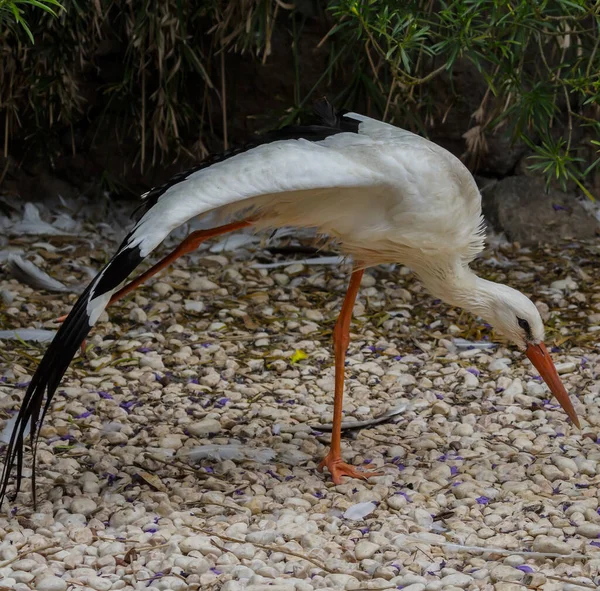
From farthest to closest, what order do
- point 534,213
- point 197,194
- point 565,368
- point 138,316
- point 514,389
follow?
point 534,213, point 138,316, point 565,368, point 514,389, point 197,194

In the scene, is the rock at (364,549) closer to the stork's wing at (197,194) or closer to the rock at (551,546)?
the rock at (551,546)

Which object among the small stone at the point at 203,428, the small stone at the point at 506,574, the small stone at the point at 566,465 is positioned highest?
the small stone at the point at 506,574

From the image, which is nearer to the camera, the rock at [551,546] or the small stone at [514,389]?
the rock at [551,546]

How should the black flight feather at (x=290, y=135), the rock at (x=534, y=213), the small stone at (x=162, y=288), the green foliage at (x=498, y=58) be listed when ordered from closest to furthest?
the black flight feather at (x=290, y=135) < the green foliage at (x=498, y=58) < the small stone at (x=162, y=288) < the rock at (x=534, y=213)

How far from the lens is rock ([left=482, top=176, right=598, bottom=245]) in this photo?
188 inches

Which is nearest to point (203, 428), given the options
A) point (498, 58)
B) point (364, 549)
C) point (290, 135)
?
point (364, 549)

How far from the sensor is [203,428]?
303 cm

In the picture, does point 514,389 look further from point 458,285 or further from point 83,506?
point 83,506

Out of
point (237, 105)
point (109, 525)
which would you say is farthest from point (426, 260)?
point (237, 105)

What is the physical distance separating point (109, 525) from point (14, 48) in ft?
9.06

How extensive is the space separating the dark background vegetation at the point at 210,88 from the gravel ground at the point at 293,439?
610mm

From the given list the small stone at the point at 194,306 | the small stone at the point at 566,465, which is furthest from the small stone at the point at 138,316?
the small stone at the point at 566,465

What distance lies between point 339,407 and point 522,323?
2.03 ft

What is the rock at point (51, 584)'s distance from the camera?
2.09 metres
